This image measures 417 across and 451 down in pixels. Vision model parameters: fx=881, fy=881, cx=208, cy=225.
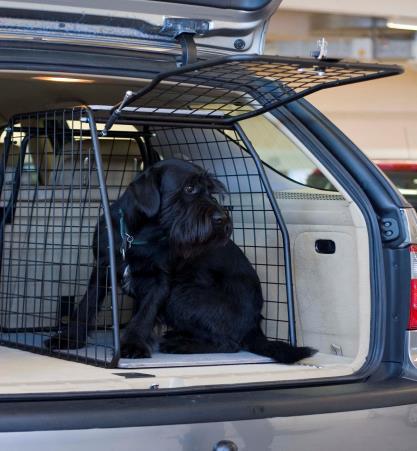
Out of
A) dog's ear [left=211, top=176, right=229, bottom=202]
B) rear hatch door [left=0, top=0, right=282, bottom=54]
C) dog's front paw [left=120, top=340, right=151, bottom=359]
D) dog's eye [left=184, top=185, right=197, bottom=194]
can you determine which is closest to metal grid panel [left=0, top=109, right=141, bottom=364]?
dog's front paw [left=120, top=340, right=151, bottom=359]

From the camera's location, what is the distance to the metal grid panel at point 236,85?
2791 millimetres

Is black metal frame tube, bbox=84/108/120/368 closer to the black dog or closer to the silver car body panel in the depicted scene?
the black dog

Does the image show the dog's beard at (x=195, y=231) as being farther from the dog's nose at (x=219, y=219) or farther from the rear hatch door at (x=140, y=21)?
the rear hatch door at (x=140, y=21)

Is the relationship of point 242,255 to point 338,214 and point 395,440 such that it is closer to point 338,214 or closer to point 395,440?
point 338,214

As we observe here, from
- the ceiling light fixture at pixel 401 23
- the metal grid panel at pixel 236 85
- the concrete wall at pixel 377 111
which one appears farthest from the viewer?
the concrete wall at pixel 377 111

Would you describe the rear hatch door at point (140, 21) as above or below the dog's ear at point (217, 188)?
above

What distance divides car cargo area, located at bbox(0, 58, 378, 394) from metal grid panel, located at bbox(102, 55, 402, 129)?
1.9 inches

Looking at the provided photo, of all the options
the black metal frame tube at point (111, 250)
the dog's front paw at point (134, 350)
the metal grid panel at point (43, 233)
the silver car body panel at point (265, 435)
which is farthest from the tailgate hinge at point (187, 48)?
the silver car body panel at point (265, 435)

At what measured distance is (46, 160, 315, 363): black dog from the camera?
11.6ft

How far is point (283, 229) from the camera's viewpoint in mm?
3578

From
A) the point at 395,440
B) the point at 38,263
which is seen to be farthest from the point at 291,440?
the point at 38,263

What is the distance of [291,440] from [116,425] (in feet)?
1.74

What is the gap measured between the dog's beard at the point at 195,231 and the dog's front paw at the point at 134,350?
41 centimetres

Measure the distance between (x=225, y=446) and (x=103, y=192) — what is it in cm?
109
